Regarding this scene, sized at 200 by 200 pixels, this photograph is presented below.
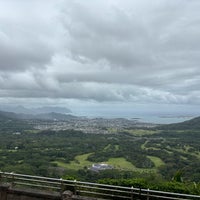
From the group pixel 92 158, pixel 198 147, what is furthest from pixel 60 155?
pixel 198 147

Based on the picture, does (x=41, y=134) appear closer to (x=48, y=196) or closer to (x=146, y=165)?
(x=146, y=165)

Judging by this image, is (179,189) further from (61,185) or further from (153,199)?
(61,185)

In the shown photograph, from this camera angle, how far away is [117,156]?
68875mm

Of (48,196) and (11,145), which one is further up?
(48,196)

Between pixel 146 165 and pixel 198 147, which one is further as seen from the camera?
pixel 198 147

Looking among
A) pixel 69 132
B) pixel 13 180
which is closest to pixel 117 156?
pixel 69 132

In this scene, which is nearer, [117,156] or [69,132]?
[117,156]

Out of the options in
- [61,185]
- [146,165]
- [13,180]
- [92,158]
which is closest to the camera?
[61,185]

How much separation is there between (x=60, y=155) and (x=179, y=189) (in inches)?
2384

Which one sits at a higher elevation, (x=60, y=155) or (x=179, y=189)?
(x=179, y=189)

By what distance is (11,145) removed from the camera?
8238cm

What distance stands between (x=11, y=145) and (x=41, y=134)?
1390 inches

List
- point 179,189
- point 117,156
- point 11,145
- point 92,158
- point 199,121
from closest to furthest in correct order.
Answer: point 179,189 < point 92,158 < point 117,156 < point 11,145 < point 199,121

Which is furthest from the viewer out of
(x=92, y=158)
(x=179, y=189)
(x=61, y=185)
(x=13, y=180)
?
(x=92, y=158)
